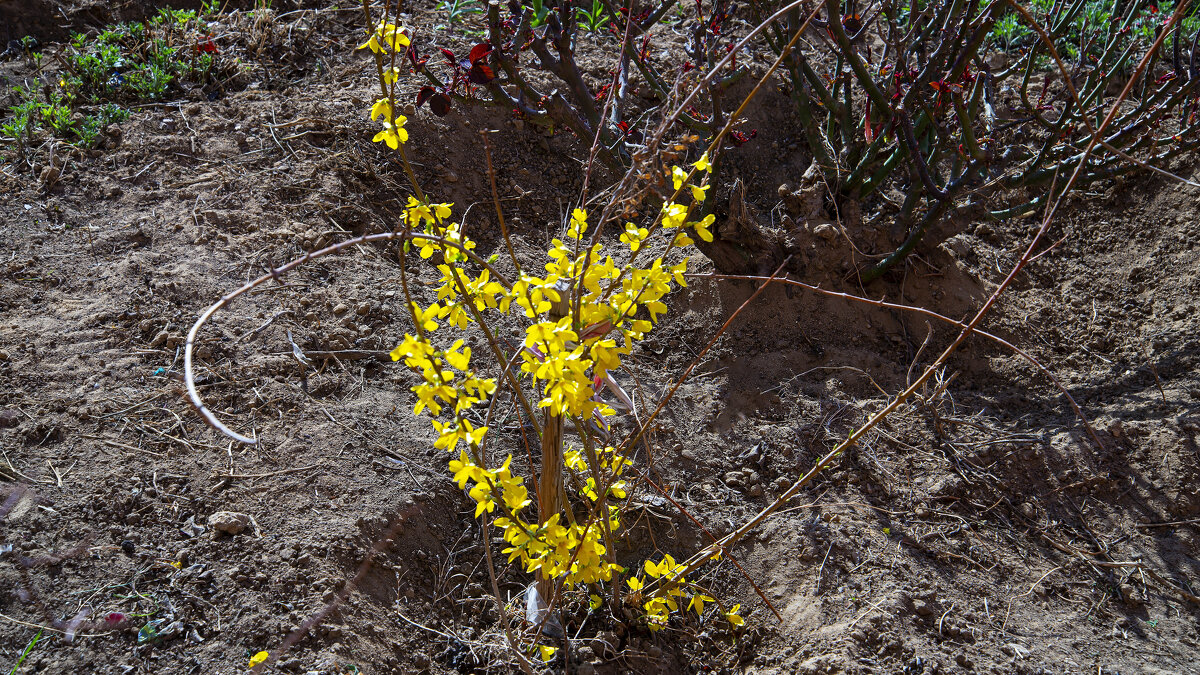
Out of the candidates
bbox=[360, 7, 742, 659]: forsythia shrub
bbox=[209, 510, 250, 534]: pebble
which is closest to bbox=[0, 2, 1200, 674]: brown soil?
bbox=[209, 510, 250, 534]: pebble

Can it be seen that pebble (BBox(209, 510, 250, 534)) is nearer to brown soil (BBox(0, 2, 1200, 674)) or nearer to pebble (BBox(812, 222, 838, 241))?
brown soil (BBox(0, 2, 1200, 674))

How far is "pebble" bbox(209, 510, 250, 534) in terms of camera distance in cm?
183

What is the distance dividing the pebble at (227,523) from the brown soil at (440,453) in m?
0.02

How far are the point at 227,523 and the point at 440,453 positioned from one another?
1.96ft

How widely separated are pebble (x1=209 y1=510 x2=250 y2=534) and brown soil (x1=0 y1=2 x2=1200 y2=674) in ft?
0.07

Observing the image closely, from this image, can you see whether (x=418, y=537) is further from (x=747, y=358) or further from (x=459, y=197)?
(x=459, y=197)

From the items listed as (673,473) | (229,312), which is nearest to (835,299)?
(673,473)

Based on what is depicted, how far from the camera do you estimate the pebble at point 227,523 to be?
6.01 ft

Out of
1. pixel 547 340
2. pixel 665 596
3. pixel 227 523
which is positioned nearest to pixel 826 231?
pixel 665 596

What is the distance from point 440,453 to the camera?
217 cm

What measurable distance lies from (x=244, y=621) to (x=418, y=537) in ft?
1.53

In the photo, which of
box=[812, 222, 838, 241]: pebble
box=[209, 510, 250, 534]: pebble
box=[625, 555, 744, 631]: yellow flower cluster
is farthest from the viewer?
box=[812, 222, 838, 241]: pebble

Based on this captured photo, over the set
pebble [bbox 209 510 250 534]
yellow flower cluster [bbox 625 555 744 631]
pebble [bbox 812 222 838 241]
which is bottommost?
pebble [bbox 209 510 250 534]

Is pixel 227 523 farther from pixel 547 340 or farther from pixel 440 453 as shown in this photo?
pixel 547 340
